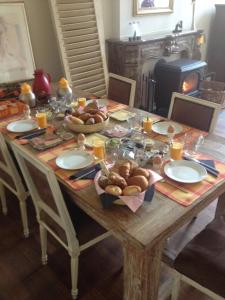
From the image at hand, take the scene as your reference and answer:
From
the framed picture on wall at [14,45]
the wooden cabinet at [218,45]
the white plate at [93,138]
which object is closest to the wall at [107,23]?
the framed picture on wall at [14,45]

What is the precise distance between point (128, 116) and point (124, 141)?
0.41 m

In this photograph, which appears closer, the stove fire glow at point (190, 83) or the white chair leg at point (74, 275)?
the white chair leg at point (74, 275)

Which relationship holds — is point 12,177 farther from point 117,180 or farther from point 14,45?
point 14,45

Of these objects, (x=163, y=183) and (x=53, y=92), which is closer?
(x=163, y=183)

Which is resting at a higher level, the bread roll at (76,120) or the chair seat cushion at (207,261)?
the bread roll at (76,120)

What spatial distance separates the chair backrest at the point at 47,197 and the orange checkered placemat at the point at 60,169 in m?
0.08

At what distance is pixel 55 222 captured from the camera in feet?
4.67

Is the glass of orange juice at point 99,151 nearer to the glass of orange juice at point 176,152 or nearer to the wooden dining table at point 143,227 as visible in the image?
the wooden dining table at point 143,227

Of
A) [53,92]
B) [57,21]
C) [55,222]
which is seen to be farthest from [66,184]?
[57,21]

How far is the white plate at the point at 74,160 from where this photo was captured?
1.37 m

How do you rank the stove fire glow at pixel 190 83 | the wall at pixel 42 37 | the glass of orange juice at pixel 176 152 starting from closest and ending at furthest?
the glass of orange juice at pixel 176 152 < the wall at pixel 42 37 < the stove fire glow at pixel 190 83

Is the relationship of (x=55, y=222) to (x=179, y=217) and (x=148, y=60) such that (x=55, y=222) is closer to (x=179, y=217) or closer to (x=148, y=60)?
(x=179, y=217)

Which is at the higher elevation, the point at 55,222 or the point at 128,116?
the point at 128,116

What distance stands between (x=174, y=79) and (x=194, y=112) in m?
1.69
